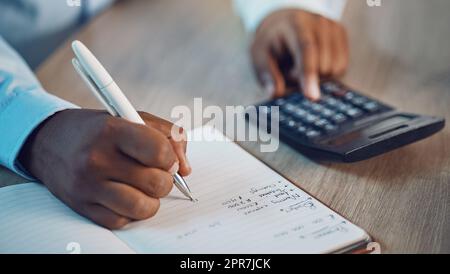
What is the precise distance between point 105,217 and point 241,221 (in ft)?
0.32

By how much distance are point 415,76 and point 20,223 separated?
1.59 feet

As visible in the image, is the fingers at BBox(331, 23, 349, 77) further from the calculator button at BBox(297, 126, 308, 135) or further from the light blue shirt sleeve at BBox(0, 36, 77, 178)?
the light blue shirt sleeve at BBox(0, 36, 77, 178)

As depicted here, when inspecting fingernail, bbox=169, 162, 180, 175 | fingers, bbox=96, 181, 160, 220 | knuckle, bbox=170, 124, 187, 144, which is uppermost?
knuckle, bbox=170, 124, 187, 144

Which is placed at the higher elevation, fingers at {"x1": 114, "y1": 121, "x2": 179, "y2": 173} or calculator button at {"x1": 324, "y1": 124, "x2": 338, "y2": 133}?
fingers at {"x1": 114, "y1": 121, "x2": 179, "y2": 173}

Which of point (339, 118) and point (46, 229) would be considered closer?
point (46, 229)

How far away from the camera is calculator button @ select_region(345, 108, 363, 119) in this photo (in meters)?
0.56

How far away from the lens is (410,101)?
0.63m

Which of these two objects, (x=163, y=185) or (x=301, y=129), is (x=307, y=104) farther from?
(x=163, y=185)

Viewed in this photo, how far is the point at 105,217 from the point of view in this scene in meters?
0.42

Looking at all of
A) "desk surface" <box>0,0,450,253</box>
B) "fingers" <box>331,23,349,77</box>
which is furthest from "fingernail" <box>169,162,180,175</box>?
"fingers" <box>331,23,349,77</box>

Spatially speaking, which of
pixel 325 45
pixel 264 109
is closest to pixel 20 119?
pixel 264 109

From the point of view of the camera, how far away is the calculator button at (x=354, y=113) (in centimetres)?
56

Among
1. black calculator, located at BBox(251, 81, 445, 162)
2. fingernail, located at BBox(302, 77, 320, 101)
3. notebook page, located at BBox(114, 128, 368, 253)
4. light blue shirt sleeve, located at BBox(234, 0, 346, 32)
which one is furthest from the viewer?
light blue shirt sleeve, located at BBox(234, 0, 346, 32)

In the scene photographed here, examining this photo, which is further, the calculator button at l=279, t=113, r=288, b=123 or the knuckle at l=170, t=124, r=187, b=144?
the calculator button at l=279, t=113, r=288, b=123
